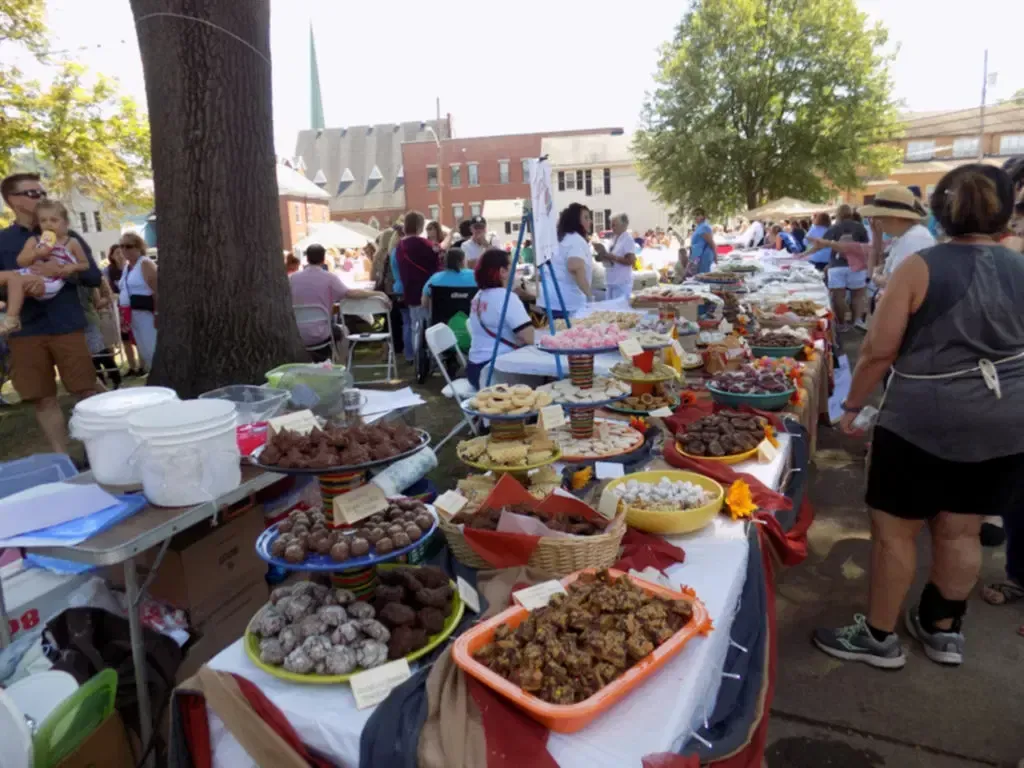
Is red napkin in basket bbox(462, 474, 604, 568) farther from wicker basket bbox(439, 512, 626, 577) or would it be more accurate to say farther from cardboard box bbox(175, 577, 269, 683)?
cardboard box bbox(175, 577, 269, 683)

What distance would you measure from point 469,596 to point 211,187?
116 inches

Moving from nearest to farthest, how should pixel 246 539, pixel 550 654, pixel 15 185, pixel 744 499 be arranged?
pixel 550 654 → pixel 744 499 → pixel 246 539 → pixel 15 185

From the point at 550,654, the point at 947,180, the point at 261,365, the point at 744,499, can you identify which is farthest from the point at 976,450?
the point at 261,365

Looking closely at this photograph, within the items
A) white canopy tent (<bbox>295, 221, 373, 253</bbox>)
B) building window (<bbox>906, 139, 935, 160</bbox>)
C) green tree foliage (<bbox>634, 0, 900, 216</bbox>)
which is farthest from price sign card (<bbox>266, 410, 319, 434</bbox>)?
building window (<bbox>906, 139, 935, 160</bbox>)

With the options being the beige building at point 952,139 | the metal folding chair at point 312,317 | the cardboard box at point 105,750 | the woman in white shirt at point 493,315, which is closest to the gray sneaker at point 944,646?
the woman in white shirt at point 493,315

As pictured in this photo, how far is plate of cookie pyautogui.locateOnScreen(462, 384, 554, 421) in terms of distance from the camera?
2396mm

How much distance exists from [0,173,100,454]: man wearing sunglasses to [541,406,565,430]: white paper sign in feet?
9.27

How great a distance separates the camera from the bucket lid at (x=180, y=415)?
69.4 inches

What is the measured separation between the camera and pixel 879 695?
2451 millimetres

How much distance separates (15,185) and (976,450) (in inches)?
178

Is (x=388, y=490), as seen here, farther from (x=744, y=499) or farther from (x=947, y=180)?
(x=947, y=180)

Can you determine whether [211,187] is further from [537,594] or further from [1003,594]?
[1003,594]

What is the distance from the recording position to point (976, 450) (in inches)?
86.4

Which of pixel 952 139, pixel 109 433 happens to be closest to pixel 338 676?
pixel 109 433
